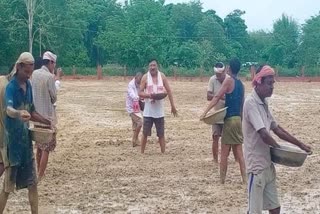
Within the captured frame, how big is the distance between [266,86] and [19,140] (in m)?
2.68

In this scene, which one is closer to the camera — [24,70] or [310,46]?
[24,70]

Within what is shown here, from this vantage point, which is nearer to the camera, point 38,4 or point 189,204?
point 189,204

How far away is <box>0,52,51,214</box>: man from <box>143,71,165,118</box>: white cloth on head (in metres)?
5.00

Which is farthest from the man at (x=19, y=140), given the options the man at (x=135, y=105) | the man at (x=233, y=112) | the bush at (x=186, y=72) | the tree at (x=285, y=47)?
the tree at (x=285, y=47)

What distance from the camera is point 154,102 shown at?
11.7 m

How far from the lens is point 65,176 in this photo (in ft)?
31.7

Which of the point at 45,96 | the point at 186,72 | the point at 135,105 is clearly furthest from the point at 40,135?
the point at 186,72

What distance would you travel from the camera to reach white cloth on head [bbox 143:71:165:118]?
1162cm

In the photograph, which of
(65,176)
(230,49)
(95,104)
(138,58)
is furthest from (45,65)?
(230,49)

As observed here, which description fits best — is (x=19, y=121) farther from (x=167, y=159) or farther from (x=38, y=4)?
(x=38, y=4)

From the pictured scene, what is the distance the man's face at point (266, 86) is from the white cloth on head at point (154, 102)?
18.9 feet

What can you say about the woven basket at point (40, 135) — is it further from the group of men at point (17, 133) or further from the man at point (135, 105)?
the man at point (135, 105)

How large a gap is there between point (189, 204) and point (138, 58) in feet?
191

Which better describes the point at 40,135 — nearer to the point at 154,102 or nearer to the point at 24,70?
the point at 24,70
